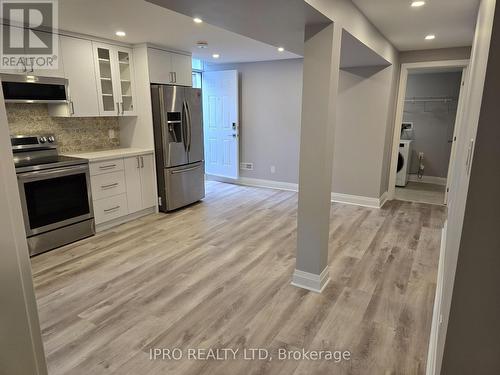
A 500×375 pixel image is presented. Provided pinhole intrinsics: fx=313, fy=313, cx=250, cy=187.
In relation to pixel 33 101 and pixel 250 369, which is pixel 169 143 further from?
pixel 250 369

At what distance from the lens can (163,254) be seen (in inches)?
132

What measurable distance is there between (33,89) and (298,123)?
395 centimetres

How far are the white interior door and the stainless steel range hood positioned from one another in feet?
9.90

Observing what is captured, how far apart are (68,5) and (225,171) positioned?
4069 mm

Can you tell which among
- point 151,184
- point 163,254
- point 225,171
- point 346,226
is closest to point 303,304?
point 163,254

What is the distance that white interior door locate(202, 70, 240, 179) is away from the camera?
6.00 meters

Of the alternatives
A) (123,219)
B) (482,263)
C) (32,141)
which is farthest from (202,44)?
(482,263)

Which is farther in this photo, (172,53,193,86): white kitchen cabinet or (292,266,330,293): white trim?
(172,53,193,86): white kitchen cabinet

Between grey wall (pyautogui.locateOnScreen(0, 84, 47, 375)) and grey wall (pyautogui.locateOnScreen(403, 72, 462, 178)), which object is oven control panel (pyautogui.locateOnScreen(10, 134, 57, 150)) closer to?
grey wall (pyautogui.locateOnScreen(0, 84, 47, 375))

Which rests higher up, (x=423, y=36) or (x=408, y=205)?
(x=423, y=36)

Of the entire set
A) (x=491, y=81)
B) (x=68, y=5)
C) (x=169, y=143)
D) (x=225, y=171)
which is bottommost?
(x=225, y=171)

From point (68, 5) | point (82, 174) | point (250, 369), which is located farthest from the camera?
point (82, 174)

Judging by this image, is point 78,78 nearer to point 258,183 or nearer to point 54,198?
point 54,198

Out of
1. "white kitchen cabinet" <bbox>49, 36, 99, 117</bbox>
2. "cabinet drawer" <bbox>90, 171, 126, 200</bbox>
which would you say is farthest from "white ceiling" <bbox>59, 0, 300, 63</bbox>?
"cabinet drawer" <bbox>90, 171, 126, 200</bbox>
